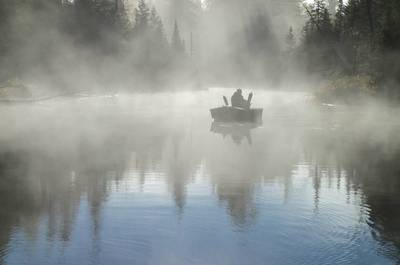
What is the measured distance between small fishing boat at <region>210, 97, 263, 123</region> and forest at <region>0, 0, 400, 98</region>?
515 inches

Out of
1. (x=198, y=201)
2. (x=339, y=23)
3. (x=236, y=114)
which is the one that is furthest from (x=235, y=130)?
(x=339, y=23)

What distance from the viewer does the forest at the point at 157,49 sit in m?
56.4

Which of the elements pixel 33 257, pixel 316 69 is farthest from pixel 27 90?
pixel 33 257

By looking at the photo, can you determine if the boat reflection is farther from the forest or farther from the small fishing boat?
the forest

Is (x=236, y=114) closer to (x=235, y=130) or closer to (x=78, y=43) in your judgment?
(x=235, y=130)

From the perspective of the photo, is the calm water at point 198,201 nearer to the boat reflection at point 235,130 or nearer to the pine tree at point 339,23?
the boat reflection at point 235,130

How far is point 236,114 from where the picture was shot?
38156 millimetres

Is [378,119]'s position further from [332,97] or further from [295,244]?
[295,244]

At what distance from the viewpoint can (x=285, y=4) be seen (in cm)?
15550

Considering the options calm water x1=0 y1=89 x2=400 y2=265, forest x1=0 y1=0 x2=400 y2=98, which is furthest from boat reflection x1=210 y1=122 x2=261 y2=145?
forest x1=0 y1=0 x2=400 y2=98

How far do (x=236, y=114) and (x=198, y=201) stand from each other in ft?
81.5

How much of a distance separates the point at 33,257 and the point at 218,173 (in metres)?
8.89

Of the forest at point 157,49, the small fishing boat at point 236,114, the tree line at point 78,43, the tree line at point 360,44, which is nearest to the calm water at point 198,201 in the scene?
the small fishing boat at point 236,114

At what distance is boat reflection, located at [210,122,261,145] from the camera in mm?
29144
